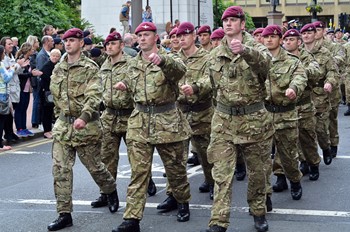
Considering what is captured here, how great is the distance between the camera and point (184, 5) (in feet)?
104

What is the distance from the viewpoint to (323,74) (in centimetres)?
1130

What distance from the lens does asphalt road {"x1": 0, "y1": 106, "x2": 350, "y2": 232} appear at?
816 cm

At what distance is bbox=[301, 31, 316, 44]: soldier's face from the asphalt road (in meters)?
1.97

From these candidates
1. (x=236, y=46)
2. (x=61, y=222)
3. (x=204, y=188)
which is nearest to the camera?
(x=236, y=46)

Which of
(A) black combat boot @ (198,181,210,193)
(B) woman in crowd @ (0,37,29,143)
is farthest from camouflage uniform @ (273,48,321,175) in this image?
(B) woman in crowd @ (0,37,29,143)

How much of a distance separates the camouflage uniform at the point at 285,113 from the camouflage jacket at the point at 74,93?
230cm

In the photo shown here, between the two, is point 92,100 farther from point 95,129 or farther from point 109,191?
point 109,191

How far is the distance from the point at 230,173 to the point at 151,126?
1017 millimetres

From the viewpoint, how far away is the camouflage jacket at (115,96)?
9305mm

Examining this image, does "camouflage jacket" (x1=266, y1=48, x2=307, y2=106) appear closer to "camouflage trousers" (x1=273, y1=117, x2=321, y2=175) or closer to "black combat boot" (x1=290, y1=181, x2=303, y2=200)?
"camouflage trousers" (x1=273, y1=117, x2=321, y2=175)

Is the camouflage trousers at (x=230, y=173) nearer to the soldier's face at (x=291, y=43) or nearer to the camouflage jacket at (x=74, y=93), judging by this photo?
the camouflage jacket at (x=74, y=93)

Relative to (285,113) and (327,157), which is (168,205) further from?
(327,157)

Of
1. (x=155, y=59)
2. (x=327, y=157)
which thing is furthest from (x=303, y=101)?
(x=155, y=59)

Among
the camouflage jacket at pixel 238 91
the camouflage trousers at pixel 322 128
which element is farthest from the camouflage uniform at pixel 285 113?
the camouflage trousers at pixel 322 128
